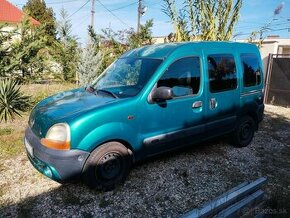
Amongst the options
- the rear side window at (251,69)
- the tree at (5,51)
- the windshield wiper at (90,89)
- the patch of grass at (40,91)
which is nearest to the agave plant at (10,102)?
the patch of grass at (40,91)

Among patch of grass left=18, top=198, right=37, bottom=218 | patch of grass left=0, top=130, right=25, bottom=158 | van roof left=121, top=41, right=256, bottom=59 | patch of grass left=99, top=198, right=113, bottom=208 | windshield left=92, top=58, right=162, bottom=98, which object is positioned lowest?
patch of grass left=18, top=198, right=37, bottom=218

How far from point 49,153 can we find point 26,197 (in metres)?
0.77

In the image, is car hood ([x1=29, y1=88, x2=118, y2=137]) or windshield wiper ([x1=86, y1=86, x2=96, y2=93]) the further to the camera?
windshield wiper ([x1=86, y1=86, x2=96, y2=93])

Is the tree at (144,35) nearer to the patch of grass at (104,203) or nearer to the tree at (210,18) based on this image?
the tree at (210,18)

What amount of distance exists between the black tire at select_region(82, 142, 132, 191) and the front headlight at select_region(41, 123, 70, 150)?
38 centimetres

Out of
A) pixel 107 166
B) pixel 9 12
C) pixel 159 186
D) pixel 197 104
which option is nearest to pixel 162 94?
pixel 197 104

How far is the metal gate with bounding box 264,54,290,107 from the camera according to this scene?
1022 cm

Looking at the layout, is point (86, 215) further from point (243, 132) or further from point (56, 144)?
point (243, 132)

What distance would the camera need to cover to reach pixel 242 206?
2982mm

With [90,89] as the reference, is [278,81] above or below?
below

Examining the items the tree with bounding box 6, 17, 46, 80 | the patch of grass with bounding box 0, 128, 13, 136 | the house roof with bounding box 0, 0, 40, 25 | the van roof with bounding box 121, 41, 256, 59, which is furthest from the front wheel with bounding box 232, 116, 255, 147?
the house roof with bounding box 0, 0, 40, 25

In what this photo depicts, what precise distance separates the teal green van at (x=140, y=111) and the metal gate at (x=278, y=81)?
578cm

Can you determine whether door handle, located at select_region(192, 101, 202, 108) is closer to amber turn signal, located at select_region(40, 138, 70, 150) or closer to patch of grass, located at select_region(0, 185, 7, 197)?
amber turn signal, located at select_region(40, 138, 70, 150)

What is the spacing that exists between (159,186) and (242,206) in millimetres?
1319
